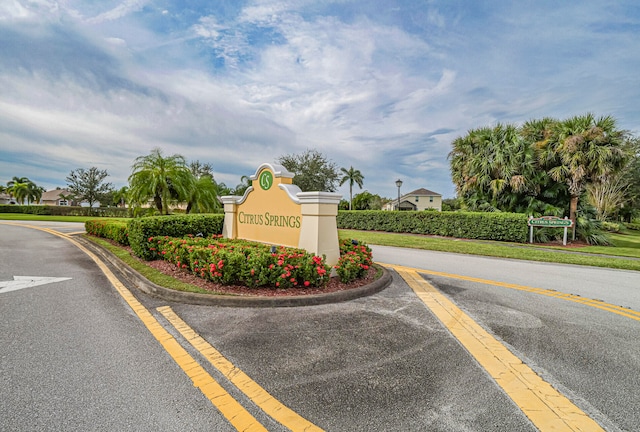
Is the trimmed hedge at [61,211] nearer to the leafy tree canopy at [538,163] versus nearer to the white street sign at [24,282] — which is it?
the white street sign at [24,282]

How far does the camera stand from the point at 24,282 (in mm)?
5555

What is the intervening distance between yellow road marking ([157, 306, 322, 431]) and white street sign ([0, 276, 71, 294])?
3849 mm

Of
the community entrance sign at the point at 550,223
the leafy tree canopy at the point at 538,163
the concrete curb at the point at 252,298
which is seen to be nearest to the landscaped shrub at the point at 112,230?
the concrete curb at the point at 252,298

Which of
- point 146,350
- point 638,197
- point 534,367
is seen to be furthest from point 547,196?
point 638,197

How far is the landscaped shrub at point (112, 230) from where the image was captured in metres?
9.81

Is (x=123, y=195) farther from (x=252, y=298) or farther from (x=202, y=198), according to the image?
(x=252, y=298)

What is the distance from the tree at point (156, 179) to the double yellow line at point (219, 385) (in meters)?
9.17

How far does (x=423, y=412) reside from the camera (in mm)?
2160

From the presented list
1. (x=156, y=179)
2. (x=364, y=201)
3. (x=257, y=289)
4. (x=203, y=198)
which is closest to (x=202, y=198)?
(x=203, y=198)

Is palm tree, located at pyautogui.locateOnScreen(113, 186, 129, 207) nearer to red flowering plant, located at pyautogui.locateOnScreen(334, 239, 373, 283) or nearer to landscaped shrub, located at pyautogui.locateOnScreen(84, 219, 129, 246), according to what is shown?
landscaped shrub, located at pyautogui.locateOnScreen(84, 219, 129, 246)

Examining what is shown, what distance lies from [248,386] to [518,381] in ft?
7.67

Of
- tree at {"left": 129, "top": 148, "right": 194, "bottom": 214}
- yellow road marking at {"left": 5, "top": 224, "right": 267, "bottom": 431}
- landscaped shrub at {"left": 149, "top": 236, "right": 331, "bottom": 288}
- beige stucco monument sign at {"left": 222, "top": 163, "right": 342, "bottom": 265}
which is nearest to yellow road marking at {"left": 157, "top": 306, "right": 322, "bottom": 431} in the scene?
yellow road marking at {"left": 5, "top": 224, "right": 267, "bottom": 431}

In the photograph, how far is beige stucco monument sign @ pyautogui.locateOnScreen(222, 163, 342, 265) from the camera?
221 inches

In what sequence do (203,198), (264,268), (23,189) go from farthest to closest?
(23,189), (203,198), (264,268)
